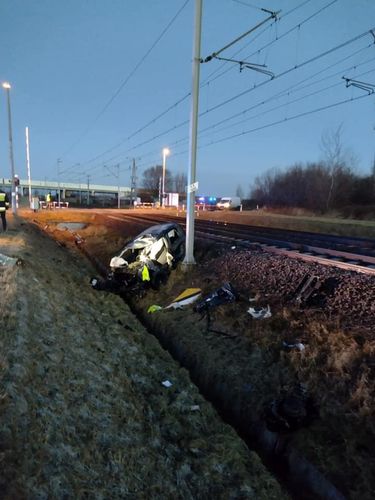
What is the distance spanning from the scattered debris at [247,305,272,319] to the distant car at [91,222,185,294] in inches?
161

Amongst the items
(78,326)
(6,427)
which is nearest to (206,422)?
(6,427)

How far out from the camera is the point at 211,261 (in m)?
10.8

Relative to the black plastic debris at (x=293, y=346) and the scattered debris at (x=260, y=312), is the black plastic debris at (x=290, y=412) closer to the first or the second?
the black plastic debris at (x=293, y=346)

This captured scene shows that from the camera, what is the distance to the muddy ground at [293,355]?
3850 mm

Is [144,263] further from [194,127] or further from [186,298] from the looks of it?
[194,127]

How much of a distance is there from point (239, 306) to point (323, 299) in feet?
5.53

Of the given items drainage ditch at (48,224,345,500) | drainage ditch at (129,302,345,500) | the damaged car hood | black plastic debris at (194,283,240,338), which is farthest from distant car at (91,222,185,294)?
drainage ditch at (129,302,345,500)

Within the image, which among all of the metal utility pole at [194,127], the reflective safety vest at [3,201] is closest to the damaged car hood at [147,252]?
the metal utility pole at [194,127]

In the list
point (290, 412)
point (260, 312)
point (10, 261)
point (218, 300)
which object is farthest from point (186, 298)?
point (290, 412)

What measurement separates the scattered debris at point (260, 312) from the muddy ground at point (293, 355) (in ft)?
0.48

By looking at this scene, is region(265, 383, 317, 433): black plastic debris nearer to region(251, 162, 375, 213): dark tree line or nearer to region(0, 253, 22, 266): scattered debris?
region(0, 253, 22, 266): scattered debris

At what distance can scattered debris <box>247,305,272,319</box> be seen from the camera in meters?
6.58

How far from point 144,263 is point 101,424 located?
652 centimetres

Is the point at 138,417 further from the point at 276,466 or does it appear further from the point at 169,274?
the point at 169,274
